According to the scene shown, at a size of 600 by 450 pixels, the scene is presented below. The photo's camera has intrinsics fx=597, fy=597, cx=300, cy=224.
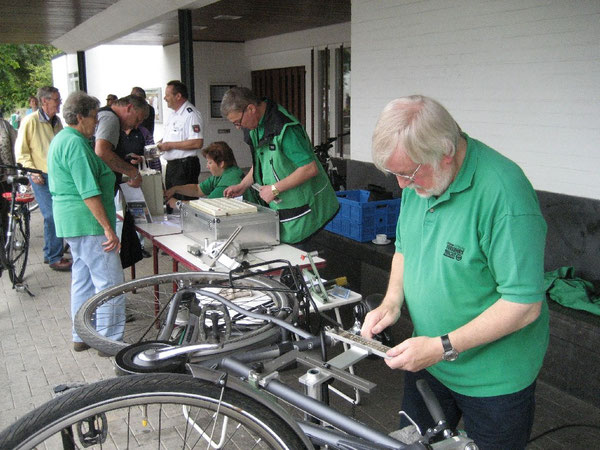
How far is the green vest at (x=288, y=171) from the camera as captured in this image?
3699 millimetres

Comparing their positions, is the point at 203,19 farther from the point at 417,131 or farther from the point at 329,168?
the point at 417,131

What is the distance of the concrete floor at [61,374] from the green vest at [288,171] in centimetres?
104

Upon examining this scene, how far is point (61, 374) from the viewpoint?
3.96 metres

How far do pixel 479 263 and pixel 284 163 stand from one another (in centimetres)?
228

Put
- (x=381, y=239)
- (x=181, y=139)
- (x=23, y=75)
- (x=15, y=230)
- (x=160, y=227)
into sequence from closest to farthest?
(x=160, y=227)
(x=381, y=239)
(x=15, y=230)
(x=181, y=139)
(x=23, y=75)

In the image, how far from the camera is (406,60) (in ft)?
19.4

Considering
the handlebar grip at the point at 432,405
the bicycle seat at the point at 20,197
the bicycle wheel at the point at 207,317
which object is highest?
the handlebar grip at the point at 432,405

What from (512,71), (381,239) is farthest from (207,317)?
(512,71)

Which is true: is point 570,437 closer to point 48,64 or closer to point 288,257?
point 288,257

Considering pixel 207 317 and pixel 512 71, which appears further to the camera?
pixel 512 71

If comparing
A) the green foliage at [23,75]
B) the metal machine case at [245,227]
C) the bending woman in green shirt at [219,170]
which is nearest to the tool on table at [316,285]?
the metal machine case at [245,227]

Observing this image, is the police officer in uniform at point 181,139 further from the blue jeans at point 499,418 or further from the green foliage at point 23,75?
the green foliage at point 23,75

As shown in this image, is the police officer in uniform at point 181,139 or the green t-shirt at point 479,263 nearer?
the green t-shirt at point 479,263

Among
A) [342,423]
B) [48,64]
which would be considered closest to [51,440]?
[342,423]
